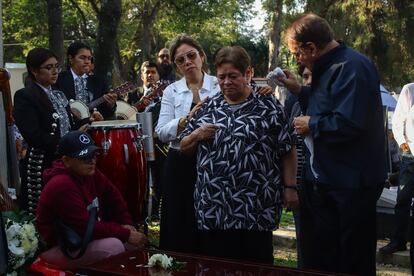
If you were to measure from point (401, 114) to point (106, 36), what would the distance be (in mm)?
5674

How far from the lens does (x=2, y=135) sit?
16.6 ft

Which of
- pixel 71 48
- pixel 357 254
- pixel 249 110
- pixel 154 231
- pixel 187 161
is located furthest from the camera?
pixel 154 231

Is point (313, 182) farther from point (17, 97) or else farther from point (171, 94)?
point (17, 97)

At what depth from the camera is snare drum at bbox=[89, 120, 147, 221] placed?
5465 millimetres

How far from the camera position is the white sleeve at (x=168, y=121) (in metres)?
4.34

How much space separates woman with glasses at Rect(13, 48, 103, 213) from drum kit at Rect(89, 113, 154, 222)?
1.05 ft

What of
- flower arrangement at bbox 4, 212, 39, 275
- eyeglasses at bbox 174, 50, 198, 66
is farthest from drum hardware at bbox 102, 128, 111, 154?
eyeglasses at bbox 174, 50, 198, 66

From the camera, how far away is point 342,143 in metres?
3.43

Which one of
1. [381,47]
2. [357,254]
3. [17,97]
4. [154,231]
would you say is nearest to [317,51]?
[357,254]

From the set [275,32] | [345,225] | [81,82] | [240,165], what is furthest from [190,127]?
[275,32]

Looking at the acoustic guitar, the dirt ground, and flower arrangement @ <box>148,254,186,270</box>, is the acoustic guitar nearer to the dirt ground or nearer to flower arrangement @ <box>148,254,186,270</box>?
the dirt ground

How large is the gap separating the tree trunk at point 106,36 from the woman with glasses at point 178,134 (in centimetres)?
557

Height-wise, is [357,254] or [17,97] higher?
[17,97]

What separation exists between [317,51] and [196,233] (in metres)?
1.58
